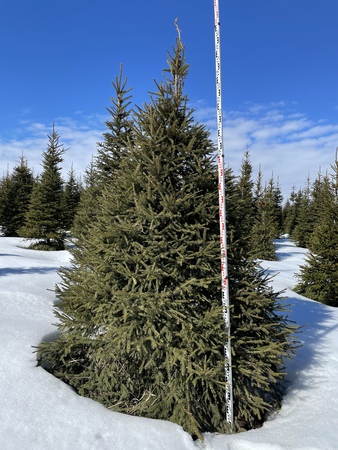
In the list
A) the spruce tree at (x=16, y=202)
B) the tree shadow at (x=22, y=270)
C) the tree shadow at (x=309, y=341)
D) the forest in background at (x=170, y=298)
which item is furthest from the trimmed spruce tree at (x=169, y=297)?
the spruce tree at (x=16, y=202)

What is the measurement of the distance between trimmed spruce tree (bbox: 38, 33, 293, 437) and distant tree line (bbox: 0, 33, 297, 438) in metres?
0.02

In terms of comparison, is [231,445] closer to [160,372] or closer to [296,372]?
A: [160,372]

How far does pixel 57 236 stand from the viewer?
60.5 feet

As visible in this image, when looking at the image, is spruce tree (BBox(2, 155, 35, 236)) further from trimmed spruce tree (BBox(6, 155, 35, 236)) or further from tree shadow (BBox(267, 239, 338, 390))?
tree shadow (BBox(267, 239, 338, 390))

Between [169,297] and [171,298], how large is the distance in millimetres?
28

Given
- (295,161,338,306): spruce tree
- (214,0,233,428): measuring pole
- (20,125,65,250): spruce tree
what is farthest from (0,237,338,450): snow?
(20,125,65,250): spruce tree

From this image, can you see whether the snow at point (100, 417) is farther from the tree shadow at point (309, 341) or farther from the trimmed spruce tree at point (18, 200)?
the trimmed spruce tree at point (18, 200)

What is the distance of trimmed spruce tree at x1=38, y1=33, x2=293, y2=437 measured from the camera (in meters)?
3.24

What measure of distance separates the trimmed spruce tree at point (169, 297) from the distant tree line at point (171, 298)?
15mm

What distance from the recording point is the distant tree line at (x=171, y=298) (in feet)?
10.6

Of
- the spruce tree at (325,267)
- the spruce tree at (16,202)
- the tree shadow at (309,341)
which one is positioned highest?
the spruce tree at (16,202)

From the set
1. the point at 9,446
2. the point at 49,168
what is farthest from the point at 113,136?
the point at 49,168

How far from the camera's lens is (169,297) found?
134 inches

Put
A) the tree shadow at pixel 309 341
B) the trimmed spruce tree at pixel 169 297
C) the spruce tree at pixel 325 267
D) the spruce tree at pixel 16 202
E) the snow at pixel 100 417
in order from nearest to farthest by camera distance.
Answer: the snow at pixel 100 417 < the trimmed spruce tree at pixel 169 297 < the tree shadow at pixel 309 341 < the spruce tree at pixel 325 267 < the spruce tree at pixel 16 202
